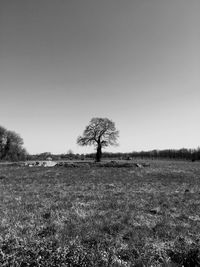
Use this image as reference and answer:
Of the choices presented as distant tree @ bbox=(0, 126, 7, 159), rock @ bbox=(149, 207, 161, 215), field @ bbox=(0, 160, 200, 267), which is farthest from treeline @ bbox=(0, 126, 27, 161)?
rock @ bbox=(149, 207, 161, 215)

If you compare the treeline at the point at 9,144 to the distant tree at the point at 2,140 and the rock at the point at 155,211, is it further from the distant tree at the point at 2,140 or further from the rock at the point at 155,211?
the rock at the point at 155,211

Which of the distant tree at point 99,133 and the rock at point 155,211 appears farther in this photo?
the distant tree at point 99,133

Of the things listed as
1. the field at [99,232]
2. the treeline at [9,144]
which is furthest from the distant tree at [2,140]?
the field at [99,232]

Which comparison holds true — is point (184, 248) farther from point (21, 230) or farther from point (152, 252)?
point (21, 230)

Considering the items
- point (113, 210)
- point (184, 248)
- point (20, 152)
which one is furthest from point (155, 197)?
point (20, 152)

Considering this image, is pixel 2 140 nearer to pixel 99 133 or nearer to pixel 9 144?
pixel 9 144

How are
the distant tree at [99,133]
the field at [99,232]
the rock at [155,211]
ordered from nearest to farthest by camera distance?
the field at [99,232]
the rock at [155,211]
the distant tree at [99,133]

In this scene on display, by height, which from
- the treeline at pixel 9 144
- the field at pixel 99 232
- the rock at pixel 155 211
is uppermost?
the treeline at pixel 9 144

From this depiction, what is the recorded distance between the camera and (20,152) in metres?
88.4

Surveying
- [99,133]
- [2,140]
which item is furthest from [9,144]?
[99,133]

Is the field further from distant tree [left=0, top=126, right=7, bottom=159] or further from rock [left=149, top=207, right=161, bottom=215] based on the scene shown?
distant tree [left=0, top=126, right=7, bottom=159]

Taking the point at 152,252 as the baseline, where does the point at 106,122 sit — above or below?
above

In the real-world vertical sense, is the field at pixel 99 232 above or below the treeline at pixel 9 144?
below

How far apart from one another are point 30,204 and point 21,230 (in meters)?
4.28
